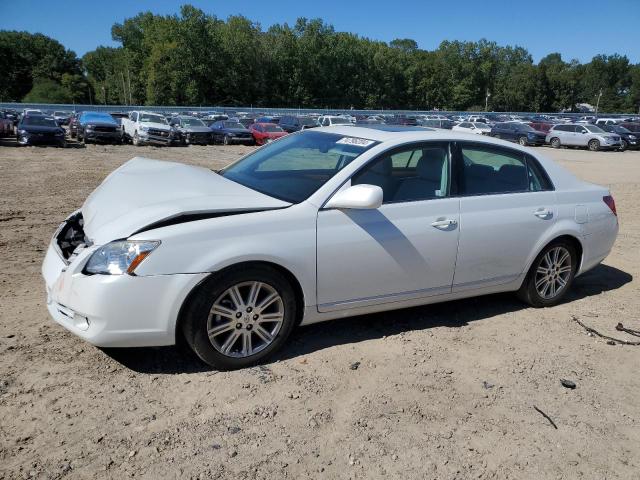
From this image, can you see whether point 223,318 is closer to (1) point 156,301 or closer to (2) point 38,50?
(1) point 156,301

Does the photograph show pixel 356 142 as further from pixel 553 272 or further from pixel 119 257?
pixel 553 272

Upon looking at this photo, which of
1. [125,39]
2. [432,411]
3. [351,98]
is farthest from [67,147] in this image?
[125,39]

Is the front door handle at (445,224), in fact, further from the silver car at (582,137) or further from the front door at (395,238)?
the silver car at (582,137)

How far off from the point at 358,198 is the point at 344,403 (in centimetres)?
131

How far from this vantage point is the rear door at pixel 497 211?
4.22m

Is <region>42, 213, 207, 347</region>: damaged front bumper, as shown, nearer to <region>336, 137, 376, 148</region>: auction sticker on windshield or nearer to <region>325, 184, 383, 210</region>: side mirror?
<region>325, 184, 383, 210</region>: side mirror

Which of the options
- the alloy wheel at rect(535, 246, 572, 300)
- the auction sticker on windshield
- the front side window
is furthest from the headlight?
the alloy wheel at rect(535, 246, 572, 300)

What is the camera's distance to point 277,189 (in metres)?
3.93

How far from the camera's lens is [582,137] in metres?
33.0

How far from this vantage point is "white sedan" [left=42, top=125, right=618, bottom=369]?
318 cm

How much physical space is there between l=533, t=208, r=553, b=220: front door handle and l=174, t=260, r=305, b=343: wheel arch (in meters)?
2.26

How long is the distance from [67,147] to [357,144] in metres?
22.0

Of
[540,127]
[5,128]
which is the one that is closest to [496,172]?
[5,128]

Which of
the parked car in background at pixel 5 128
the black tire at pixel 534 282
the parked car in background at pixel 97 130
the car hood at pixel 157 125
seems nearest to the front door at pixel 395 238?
the black tire at pixel 534 282
